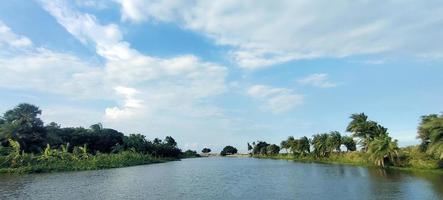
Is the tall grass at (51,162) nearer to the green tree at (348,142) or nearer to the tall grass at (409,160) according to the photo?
the tall grass at (409,160)

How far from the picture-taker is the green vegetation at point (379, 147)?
47722 millimetres

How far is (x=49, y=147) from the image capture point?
8075cm

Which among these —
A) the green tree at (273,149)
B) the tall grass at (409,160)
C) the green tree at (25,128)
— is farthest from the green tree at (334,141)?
the green tree at (273,149)

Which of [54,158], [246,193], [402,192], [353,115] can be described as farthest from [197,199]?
[353,115]

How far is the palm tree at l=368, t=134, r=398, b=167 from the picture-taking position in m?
65.2

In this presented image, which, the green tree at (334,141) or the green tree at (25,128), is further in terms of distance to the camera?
Result: the green tree at (334,141)

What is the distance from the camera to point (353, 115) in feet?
268

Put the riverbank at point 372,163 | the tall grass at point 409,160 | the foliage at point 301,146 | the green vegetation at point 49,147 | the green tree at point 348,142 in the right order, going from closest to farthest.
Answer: the riverbank at point 372,163 → the tall grass at point 409,160 → the green vegetation at point 49,147 → the green tree at point 348,142 → the foliage at point 301,146

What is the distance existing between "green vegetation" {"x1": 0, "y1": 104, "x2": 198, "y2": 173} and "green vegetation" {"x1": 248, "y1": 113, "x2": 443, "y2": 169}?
165 feet

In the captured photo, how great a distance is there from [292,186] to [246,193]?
285 inches

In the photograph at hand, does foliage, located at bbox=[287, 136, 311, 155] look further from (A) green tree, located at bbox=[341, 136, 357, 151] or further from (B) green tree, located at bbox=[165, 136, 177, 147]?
(B) green tree, located at bbox=[165, 136, 177, 147]

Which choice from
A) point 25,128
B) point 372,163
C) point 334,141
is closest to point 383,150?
point 372,163

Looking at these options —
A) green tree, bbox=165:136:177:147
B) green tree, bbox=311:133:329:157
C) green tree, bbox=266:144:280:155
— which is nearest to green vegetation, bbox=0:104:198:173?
green tree, bbox=165:136:177:147

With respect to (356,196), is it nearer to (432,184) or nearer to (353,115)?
(432,184)
